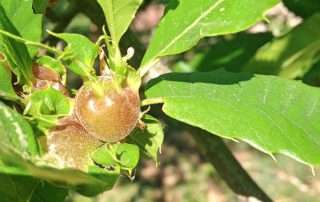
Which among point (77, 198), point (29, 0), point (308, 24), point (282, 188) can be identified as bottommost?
point (282, 188)

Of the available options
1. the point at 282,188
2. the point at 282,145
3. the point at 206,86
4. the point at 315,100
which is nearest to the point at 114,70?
the point at 206,86

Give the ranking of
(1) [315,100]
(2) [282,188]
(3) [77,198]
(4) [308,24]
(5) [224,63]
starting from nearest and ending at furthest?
(1) [315,100] → (4) [308,24] → (5) [224,63] → (3) [77,198] → (2) [282,188]

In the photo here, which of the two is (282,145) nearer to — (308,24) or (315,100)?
(315,100)

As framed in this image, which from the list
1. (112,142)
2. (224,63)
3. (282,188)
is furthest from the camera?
(282,188)

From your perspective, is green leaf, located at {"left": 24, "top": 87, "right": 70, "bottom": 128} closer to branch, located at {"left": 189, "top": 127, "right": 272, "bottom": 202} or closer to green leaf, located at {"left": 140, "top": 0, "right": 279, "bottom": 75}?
green leaf, located at {"left": 140, "top": 0, "right": 279, "bottom": 75}

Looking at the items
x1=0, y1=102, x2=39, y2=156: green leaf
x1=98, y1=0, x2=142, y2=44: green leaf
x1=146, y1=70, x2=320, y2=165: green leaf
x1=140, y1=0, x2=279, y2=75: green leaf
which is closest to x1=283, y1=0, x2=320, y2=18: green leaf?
x1=146, y1=70, x2=320, y2=165: green leaf

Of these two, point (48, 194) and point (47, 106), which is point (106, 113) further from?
point (48, 194)

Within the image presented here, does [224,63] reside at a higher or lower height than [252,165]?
higher
